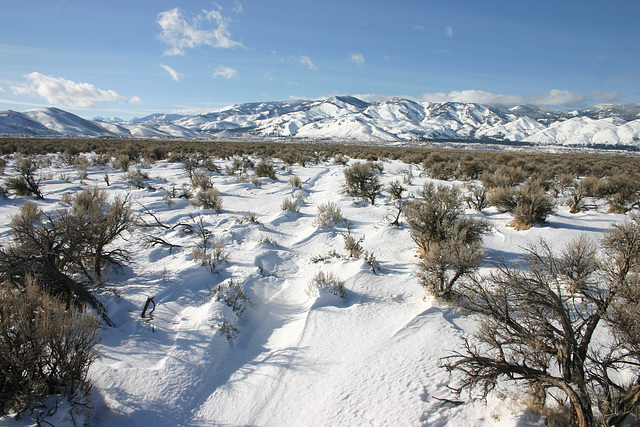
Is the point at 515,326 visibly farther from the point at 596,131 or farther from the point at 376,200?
the point at 596,131

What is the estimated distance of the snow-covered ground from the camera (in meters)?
2.36

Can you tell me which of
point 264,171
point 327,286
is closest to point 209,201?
point 327,286

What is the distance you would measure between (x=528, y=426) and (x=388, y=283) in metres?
2.41

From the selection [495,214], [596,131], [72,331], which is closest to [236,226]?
[72,331]

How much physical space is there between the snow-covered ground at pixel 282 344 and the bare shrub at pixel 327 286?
4.8 inches

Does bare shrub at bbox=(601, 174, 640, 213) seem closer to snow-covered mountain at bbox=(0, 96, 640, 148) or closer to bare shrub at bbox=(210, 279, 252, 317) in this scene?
bare shrub at bbox=(210, 279, 252, 317)

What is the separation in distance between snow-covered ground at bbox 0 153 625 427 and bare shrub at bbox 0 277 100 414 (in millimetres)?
261

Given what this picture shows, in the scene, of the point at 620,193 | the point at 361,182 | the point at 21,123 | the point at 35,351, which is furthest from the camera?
the point at 21,123

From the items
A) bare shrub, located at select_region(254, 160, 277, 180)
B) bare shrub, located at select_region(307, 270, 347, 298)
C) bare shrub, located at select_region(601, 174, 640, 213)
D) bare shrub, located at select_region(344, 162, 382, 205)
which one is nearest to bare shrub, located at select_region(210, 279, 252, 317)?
bare shrub, located at select_region(307, 270, 347, 298)

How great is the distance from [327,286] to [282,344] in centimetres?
113

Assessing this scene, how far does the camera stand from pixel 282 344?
3.30 m

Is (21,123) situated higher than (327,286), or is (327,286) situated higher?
(21,123)

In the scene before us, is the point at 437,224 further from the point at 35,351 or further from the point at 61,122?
the point at 61,122

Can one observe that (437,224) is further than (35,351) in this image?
Yes
